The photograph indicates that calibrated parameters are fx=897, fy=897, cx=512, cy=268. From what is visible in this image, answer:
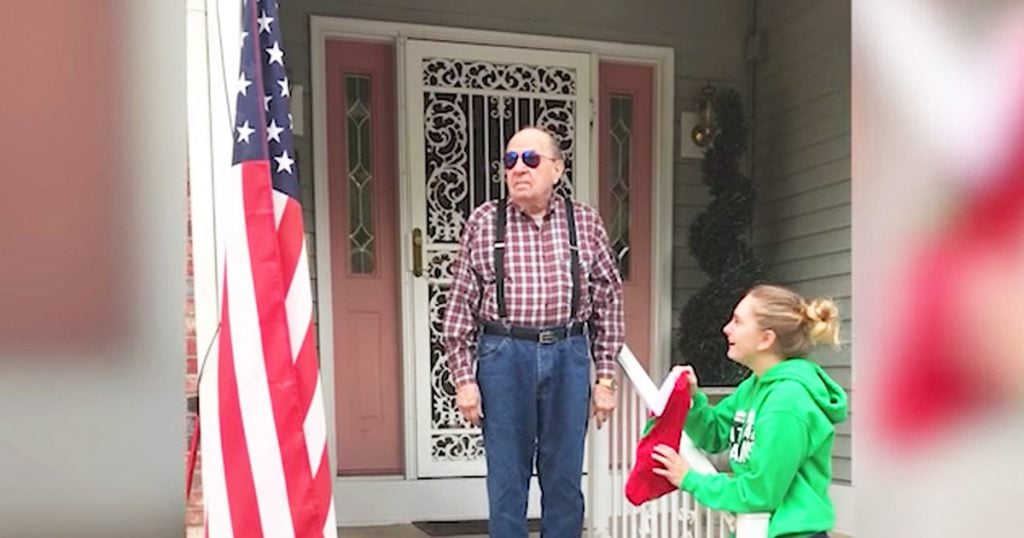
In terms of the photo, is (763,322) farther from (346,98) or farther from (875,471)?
(346,98)

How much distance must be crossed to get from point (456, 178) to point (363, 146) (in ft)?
1.46

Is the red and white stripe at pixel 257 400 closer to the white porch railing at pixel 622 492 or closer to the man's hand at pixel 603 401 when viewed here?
the man's hand at pixel 603 401

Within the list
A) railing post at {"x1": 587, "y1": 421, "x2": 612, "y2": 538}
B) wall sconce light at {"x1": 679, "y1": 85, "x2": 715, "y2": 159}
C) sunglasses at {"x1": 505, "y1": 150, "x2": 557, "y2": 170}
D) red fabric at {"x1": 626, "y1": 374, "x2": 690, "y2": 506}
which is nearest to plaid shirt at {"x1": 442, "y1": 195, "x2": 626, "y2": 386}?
sunglasses at {"x1": 505, "y1": 150, "x2": 557, "y2": 170}

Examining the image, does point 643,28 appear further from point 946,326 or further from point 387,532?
point 946,326

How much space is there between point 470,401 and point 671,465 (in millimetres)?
703

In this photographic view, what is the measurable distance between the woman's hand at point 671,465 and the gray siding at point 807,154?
212 cm

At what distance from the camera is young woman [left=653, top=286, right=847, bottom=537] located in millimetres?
1814

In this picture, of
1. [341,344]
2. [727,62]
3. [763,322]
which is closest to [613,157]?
[727,62]

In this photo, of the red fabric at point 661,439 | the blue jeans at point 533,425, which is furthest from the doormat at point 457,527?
the red fabric at point 661,439

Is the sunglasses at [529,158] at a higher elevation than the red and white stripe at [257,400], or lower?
higher

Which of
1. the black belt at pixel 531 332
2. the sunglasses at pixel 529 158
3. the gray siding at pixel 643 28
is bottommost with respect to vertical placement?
the black belt at pixel 531 332

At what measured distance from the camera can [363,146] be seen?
4031mm

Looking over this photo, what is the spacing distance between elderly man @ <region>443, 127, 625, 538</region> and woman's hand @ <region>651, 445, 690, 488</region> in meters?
0.53

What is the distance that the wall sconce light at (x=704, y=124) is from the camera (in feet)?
14.7
